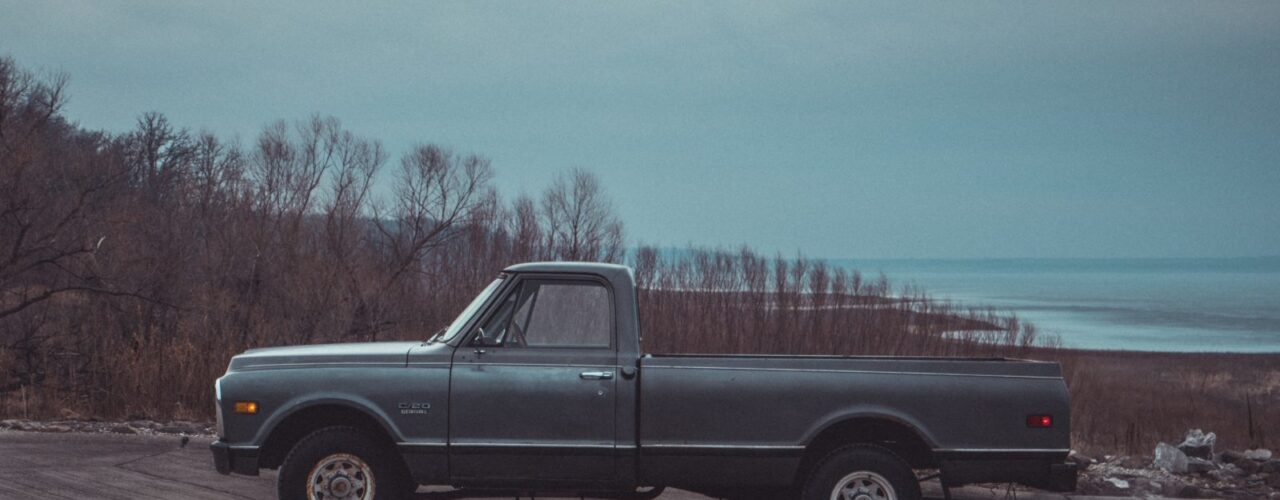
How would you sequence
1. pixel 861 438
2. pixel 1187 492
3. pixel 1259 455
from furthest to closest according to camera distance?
pixel 1259 455 → pixel 1187 492 → pixel 861 438

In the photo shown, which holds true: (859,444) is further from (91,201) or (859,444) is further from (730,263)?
(91,201)

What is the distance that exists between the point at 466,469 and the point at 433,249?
1161 inches

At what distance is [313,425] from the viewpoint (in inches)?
324

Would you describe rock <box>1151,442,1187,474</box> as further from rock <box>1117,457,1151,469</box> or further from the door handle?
the door handle

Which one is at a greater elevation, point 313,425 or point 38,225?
point 38,225

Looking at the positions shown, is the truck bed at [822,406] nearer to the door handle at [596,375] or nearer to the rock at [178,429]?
the door handle at [596,375]

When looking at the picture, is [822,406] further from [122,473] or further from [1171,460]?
[1171,460]

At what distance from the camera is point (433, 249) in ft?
121

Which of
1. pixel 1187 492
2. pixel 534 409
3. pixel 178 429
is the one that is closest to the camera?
pixel 534 409

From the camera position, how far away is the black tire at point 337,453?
782 centimetres

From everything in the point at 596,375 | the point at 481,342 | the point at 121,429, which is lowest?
the point at 121,429

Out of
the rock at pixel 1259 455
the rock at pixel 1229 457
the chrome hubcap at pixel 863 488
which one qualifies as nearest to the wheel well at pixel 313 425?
the chrome hubcap at pixel 863 488

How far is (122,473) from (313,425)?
9.70ft

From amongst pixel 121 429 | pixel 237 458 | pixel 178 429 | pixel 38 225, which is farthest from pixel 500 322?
pixel 38 225
